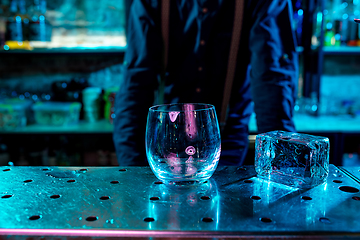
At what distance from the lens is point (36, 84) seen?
2379mm

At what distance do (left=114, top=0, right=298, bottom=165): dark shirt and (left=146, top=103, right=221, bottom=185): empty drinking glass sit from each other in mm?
474

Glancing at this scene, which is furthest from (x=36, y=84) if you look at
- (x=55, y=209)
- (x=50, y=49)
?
(x=55, y=209)

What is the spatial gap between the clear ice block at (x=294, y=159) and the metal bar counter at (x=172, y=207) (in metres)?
0.02

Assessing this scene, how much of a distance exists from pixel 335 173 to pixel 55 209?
1.44 feet

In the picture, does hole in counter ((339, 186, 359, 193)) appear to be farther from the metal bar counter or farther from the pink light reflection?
the pink light reflection

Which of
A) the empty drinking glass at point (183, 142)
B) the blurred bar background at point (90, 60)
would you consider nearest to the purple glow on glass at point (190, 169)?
the empty drinking glass at point (183, 142)

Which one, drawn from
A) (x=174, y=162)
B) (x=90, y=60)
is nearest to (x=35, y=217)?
(x=174, y=162)

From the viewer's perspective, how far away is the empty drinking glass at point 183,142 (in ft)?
1.44

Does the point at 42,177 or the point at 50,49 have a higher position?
the point at 50,49

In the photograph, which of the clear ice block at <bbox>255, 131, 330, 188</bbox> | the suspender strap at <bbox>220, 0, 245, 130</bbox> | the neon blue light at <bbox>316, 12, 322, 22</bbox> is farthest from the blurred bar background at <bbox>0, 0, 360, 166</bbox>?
the clear ice block at <bbox>255, 131, 330, 188</bbox>

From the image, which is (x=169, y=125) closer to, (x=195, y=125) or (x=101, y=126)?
(x=195, y=125)

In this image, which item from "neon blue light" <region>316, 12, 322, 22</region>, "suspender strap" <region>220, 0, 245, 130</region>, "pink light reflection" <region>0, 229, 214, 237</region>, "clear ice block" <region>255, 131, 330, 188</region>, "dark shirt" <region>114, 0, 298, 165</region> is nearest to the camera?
"pink light reflection" <region>0, 229, 214, 237</region>

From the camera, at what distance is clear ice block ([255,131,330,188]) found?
1.53 ft

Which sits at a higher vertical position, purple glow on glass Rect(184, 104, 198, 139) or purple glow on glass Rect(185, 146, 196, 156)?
purple glow on glass Rect(184, 104, 198, 139)
